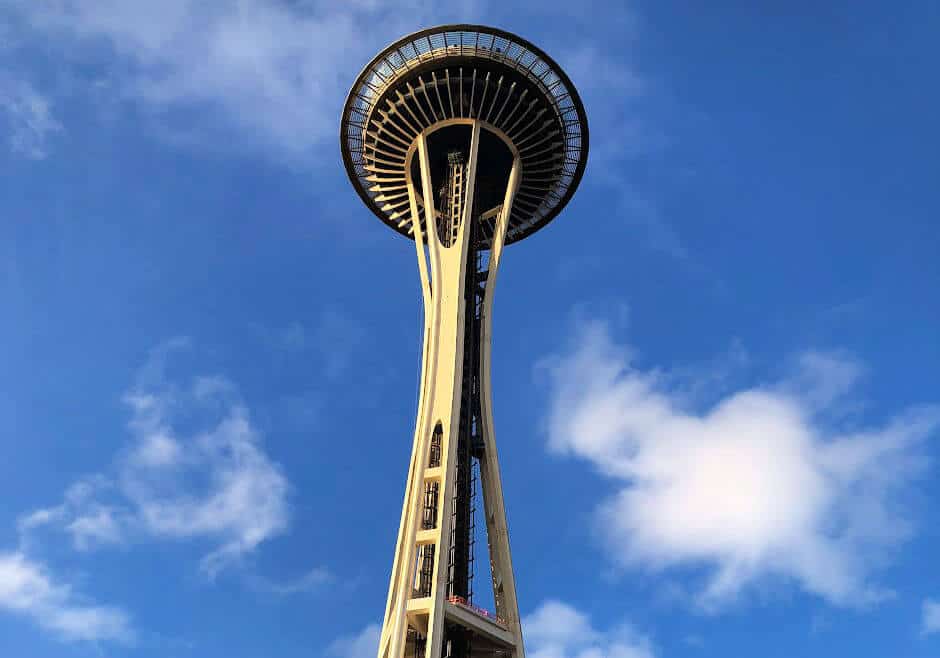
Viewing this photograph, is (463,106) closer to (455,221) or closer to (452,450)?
(455,221)

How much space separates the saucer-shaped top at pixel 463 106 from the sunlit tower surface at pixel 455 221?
0.28 feet

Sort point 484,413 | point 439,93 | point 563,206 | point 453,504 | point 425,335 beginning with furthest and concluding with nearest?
point 563,206
point 439,93
point 425,335
point 484,413
point 453,504

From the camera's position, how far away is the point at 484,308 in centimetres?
5300

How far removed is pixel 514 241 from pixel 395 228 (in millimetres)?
→ 8373

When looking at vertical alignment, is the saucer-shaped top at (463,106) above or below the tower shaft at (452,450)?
above

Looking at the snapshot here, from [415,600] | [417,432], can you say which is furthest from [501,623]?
[417,432]

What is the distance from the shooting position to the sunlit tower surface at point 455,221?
43531mm

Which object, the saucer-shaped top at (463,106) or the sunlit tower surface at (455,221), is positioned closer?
the sunlit tower surface at (455,221)

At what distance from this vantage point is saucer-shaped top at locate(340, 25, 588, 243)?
56.8m

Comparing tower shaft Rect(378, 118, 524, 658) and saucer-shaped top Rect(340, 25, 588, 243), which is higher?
saucer-shaped top Rect(340, 25, 588, 243)

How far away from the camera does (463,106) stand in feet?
189

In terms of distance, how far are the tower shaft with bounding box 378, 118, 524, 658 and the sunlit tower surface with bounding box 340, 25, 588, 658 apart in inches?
2.7

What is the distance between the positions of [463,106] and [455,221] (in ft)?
24.8

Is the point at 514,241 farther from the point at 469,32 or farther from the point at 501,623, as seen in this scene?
the point at 501,623
